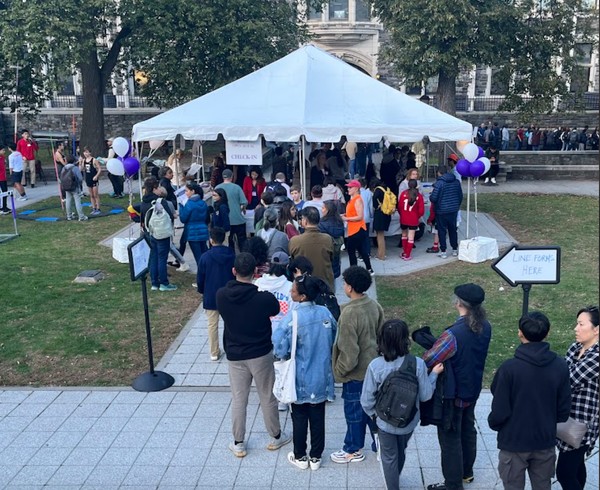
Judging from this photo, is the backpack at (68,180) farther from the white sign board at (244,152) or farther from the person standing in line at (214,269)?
the person standing in line at (214,269)

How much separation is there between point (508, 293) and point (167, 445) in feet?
18.9

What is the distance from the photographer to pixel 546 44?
20.9 m

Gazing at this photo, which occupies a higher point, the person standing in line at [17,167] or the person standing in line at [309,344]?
the person standing in line at [17,167]

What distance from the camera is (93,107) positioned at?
901 inches

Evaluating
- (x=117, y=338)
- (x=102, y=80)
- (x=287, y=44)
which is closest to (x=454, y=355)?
(x=117, y=338)

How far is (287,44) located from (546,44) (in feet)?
27.6

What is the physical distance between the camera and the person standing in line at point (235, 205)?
10656mm

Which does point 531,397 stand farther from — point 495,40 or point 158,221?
point 495,40

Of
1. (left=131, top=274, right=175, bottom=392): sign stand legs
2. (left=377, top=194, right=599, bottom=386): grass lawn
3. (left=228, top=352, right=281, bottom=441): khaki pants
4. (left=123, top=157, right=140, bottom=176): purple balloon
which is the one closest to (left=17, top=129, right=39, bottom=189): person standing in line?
(left=123, top=157, right=140, bottom=176): purple balloon

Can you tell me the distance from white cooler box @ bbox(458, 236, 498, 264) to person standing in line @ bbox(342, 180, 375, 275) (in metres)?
2.10

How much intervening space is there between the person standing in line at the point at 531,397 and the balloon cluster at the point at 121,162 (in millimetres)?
9062

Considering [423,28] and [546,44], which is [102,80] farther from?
[546,44]

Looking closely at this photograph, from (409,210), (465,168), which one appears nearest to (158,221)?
(409,210)

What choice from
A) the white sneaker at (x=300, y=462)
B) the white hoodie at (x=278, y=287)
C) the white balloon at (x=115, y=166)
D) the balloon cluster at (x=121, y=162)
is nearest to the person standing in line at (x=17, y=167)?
the balloon cluster at (x=121, y=162)
